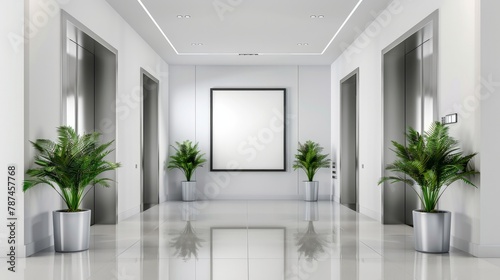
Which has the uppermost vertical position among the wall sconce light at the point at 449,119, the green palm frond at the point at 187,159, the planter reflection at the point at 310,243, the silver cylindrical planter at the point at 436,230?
the wall sconce light at the point at 449,119

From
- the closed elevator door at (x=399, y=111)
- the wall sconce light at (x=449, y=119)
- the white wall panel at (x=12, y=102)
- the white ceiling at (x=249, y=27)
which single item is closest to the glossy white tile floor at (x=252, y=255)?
the closed elevator door at (x=399, y=111)

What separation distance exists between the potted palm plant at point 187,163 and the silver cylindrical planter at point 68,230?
8.71 m

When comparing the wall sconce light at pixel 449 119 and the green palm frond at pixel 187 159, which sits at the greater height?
the wall sconce light at pixel 449 119

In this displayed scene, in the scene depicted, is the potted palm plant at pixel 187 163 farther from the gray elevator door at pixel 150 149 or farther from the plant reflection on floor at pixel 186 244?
the plant reflection on floor at pixel 186 244

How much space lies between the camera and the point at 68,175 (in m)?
7.09

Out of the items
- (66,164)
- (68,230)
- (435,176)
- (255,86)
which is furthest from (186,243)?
(255,86)

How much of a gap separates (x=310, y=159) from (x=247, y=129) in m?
2.29

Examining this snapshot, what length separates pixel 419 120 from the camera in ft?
33.6

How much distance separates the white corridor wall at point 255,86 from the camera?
16.8 meters

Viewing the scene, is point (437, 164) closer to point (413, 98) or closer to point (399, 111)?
point (413, 98)

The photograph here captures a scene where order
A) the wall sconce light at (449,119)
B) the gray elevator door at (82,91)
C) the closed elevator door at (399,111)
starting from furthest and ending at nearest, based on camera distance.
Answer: the closed elevator door at (399,111)
the gray elevator door at (82,91)
the wall sconce light at (449,119)

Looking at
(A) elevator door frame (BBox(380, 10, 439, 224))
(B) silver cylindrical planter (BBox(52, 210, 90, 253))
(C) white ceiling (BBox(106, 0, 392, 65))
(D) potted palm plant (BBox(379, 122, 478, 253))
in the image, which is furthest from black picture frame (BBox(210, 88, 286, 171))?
(B) silver cylindrical planter (BBox(52, 210, 90, 253))

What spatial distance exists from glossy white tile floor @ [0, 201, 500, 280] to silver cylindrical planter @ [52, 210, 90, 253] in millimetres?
173

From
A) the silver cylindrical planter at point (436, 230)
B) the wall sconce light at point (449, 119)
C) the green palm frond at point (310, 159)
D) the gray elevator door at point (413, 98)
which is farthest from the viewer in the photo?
the green palm frond at point (310, 159)
